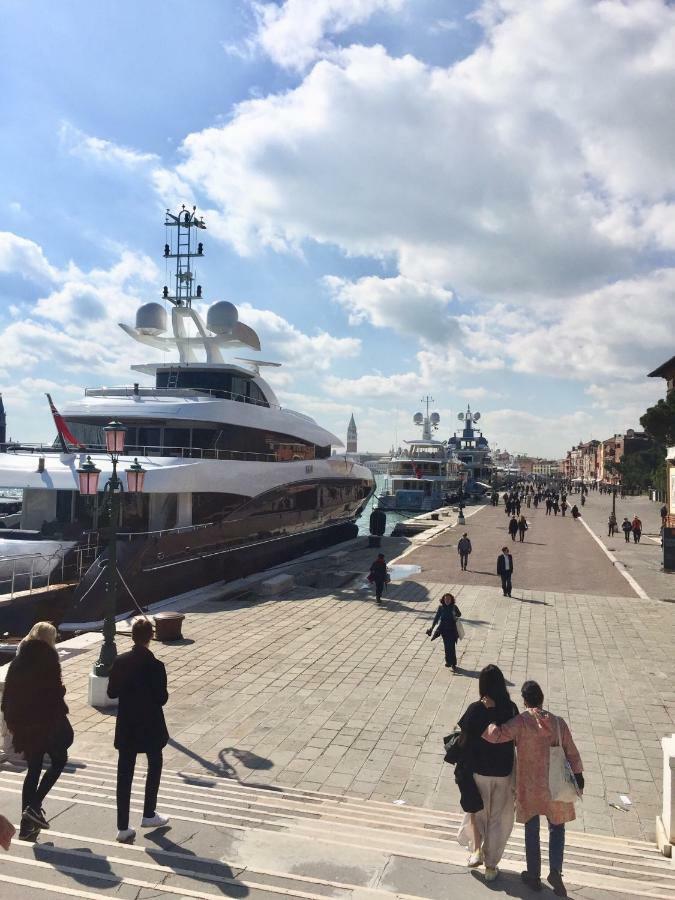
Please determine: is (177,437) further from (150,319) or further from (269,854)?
(269,854)

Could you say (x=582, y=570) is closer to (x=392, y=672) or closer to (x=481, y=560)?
(x=481, y=560)

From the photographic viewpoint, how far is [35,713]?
492 centimetres

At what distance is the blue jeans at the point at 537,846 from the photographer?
430 centimetres

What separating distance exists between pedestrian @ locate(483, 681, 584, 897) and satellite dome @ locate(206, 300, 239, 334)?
25.0 meters

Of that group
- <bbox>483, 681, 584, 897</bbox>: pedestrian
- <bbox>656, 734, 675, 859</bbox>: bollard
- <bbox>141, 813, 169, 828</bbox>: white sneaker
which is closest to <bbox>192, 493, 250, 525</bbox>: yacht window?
<bbox>141, 813, 169, 828</bbox>: white sneaker

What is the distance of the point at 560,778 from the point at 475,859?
810mm

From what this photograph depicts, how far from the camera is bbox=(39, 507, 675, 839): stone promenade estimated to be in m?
6.75

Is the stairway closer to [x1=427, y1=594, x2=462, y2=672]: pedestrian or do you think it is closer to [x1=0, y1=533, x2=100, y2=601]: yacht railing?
[x1=427, y1=594, x2=462, y2=672]: pedestrian

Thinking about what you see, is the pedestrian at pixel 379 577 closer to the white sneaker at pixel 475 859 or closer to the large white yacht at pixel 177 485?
the large white yacht at pixel 177 485

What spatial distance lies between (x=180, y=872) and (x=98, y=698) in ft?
15.7

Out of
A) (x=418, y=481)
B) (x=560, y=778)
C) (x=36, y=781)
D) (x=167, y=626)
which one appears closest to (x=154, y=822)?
(x=36, y=781)

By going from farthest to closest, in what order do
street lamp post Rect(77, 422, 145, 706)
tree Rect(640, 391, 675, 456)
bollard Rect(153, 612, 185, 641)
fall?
tree Rect(640, 391, 675, 456)
bollard Rect(153, 612, 185, 641)
street lamp post Rect(77, 422, 145, 706)

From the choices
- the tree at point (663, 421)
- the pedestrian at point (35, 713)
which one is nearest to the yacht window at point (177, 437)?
the pedestrian at point (35, 713)

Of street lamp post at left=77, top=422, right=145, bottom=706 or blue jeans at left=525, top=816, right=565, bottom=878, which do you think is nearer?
Answer: blue jeans at left=525, top=816, right=565, bottom=878
